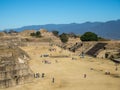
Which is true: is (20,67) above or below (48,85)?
above

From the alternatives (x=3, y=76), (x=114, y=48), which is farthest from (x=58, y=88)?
(x=114, y=48)

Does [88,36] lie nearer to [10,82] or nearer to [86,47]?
[86,47]

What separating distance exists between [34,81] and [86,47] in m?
53.0

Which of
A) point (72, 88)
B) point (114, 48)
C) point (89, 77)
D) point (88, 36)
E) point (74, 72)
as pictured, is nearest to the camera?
point (72, 88)

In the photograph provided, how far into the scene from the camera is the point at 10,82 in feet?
112

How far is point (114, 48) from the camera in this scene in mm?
77188

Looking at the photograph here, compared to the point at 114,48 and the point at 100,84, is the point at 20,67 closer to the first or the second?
the point at 100,84

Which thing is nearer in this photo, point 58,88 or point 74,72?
point 58,88

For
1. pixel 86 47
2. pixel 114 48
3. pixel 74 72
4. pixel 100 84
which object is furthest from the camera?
pixel 86 47

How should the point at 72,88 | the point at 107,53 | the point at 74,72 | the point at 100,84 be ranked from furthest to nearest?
the point at 107,53
the point at 74,72
the point at 100,84
the point at 72,88

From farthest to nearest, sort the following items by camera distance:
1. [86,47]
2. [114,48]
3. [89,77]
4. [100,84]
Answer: [86,47]
[114,48]
[89,77]
[100,84]

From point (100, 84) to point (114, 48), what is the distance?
43636mm

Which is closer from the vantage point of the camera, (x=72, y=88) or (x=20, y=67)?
(x=72, y=88)

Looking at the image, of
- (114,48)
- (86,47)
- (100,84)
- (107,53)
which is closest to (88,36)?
(86,47)
